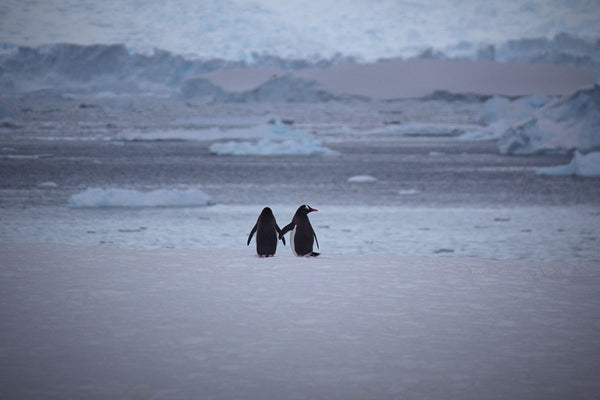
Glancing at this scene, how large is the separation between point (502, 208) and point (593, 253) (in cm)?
449

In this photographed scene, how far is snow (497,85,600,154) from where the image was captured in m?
21.3

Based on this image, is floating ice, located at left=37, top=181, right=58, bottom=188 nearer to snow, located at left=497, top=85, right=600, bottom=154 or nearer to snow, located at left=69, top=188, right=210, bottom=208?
snow, located at left=69, top=188, right=210, bottom=208

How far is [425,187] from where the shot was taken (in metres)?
15.5

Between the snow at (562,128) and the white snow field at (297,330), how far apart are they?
16.5 m

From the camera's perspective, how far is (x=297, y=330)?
3729 mm

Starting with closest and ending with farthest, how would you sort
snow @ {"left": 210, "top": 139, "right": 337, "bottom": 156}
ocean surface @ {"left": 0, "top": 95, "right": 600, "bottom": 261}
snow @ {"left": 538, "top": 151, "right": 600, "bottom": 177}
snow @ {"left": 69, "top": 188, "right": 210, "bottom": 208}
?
ocean surface @ {"left": 0, "top": 95, "right": 600, "bottom": 261} → snow @ {"left": 69, "top": 188, "right": 210, "bottom": 208} → snow @ {"left": 538, "top": 151, "right": 600, "bottom": 177} → snow @ {"left": 210, "top": 139, "right": 337, "bottom": 156}

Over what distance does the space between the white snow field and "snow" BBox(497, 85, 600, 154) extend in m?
16.5

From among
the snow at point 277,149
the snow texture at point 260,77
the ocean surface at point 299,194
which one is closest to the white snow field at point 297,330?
the ocean surface at point 299,194

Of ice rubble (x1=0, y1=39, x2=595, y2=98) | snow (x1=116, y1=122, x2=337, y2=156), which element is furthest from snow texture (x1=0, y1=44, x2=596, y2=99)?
snow (x1=116, y1=122, x2=337, y2=156)

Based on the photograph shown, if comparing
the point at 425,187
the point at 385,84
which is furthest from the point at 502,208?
the point at 385,84

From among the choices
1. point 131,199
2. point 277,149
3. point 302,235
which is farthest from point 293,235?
point 277,149

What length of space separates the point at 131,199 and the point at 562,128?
583 inches

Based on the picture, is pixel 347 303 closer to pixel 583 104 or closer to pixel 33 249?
pixel 33 249

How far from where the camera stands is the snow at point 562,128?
2127cm
